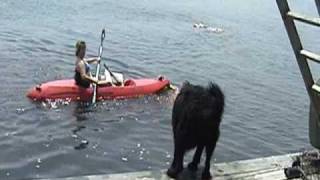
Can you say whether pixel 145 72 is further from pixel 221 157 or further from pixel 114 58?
pixel 221 157

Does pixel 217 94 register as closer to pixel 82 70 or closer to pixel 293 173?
pixel 293 173

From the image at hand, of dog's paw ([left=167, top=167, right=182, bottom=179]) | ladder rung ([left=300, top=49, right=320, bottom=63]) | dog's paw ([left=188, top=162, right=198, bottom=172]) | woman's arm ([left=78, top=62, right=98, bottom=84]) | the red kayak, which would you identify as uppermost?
ladder rung ([left=300, top=49, right=320, bottom=63])

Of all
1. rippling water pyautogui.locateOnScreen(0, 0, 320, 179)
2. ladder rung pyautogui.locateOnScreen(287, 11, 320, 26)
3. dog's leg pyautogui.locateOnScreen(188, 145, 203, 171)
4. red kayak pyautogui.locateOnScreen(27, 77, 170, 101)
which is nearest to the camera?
ladder rung pyautogui.locateOnScreen(287, 11, 320, 26)

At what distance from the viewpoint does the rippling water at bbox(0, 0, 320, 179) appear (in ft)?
31.9

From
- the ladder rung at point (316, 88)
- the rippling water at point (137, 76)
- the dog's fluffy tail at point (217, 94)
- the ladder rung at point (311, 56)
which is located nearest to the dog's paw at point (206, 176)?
the dog's fluffy tail at point (217, 94)

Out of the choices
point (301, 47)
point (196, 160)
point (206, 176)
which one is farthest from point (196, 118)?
point (301, 47)

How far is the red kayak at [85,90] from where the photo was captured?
39.6 feet

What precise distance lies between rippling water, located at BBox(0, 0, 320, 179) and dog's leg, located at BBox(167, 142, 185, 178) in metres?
3.03

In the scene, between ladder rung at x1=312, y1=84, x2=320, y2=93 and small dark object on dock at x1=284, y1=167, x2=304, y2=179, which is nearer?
ladder rung at x1=312, y1=84, x2=320, y2=93

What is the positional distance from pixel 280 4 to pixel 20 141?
6.52 m

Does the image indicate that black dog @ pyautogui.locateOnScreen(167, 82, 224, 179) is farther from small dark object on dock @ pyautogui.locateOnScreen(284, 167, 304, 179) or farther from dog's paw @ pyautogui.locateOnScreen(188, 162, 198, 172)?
small dark object on dock @ pyautogui.locateOnScreen(284, 167, 304, 179)

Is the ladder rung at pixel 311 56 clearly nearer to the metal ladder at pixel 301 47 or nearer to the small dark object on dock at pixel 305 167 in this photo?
the metal ladder at pixel 301 47

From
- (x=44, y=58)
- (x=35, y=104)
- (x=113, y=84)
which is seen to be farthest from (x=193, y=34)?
(x=35, y=104)

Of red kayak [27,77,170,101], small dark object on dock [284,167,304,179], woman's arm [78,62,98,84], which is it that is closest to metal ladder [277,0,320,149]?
small dark object on dock [284,167,304,179]
